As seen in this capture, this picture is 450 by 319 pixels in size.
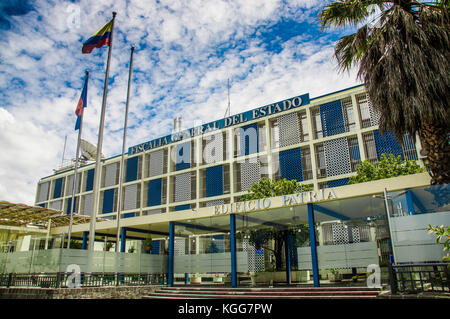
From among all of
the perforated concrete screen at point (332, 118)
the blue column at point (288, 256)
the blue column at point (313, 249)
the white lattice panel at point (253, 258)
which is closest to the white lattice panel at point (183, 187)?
the perforated concrete screen at point (332, 118)

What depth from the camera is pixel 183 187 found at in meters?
47.6

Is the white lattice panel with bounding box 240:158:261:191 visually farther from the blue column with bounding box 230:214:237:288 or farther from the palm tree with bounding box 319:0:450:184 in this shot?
the palm tree with bounding box 319:0:450:184

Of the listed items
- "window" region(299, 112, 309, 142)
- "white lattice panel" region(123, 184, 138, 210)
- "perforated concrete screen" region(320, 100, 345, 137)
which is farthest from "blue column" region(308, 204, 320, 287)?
"white lattice panel" region(123, 184, 138, 210)

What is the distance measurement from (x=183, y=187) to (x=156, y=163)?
669cm

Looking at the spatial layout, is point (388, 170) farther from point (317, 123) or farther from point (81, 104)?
point (81, 104)

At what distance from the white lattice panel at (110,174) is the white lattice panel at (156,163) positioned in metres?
→ 7.27

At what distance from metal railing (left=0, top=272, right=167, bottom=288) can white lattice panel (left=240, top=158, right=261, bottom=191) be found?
75.0 ft

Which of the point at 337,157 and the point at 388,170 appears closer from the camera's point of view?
the point at 388,170

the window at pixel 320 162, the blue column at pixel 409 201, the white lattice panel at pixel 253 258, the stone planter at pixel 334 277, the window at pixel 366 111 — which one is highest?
the window at pixel 366 111

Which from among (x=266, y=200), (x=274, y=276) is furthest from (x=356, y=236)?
(x=274, y=276)

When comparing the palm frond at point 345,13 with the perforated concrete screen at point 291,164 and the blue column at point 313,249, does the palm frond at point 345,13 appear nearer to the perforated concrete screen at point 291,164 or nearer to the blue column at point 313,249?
the blue column at point 313,249

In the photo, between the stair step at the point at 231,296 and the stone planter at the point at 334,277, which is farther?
the stone planter at the point at 334,277

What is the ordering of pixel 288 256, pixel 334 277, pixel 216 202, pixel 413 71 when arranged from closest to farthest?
1. pixel 413 71
2. pixel 334 277
3. pixel 288 256
4. pixel 216 202

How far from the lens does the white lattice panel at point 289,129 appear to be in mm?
39281
